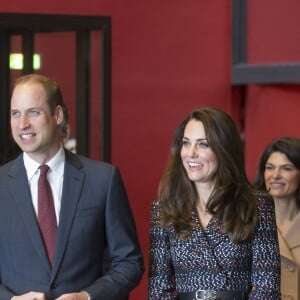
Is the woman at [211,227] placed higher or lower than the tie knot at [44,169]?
lower

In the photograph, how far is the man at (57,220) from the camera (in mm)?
2598

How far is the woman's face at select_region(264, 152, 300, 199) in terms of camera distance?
3883 mm

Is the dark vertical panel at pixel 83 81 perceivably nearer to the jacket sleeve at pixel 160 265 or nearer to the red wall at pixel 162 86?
the red wall at pixel 162 86

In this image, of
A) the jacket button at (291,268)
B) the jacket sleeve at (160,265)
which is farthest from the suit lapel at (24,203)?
the jacket button at (291,268)

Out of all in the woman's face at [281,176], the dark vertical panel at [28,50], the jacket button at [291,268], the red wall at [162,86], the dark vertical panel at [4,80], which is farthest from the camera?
the red wall at [162,86]

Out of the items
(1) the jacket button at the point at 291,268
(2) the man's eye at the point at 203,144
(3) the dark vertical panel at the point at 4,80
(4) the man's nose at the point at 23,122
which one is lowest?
(1) the jacket button at the point at 291,268

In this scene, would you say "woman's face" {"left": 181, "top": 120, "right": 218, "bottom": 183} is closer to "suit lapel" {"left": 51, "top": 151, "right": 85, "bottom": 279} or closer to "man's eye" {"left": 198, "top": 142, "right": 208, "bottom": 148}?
"man's eye" {"left": 198, "top": 142, "right": 208, "bottom": 148}

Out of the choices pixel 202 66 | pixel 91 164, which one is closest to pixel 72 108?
pixel 202 66

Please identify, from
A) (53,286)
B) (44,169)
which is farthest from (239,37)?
(53,286)

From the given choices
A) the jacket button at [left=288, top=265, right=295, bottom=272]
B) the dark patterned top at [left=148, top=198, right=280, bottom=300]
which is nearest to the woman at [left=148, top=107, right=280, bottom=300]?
the dark patterned top at [left=148, top=198, right=280, bottom=300]

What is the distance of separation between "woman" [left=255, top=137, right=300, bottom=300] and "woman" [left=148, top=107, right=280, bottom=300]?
0.95m

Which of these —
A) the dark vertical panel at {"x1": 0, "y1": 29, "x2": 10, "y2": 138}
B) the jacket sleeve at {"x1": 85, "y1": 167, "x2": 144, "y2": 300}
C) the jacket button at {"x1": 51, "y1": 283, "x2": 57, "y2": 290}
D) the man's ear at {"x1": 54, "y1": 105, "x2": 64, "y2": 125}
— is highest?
the dark vertical panel at {"x1": 0, "y1": 29, "x2": 10, "y2": 138}

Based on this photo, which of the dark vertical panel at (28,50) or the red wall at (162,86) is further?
the red wall at (162,86)

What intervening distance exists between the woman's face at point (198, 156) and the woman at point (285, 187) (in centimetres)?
108
